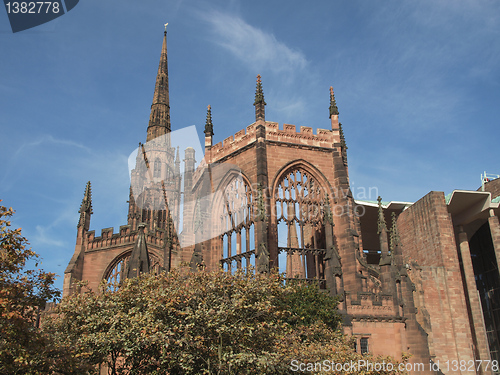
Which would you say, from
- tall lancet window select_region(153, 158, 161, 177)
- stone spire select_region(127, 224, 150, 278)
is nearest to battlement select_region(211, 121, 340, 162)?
stone spire select_region(127, 224, 150, 278)

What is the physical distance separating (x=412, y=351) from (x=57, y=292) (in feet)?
59.8

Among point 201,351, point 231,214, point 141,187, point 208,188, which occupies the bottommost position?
point 201,351

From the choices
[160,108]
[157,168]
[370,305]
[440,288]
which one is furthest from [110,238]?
[440,288]

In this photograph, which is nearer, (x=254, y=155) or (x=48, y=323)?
(x=48, y=323)

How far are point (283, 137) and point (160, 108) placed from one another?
89.5ft

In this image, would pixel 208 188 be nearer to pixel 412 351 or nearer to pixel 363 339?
pixel 363 339

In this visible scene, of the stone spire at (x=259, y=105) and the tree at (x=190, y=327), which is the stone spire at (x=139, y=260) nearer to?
the tree at (x=190, y=327)

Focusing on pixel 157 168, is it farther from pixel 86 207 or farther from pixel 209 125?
pixel 209 125

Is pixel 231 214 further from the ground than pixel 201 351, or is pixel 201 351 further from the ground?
pixel 231 214


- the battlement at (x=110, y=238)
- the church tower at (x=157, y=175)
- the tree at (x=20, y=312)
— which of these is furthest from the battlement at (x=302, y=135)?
the tree at (x=20, y=312)

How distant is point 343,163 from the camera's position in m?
31.0

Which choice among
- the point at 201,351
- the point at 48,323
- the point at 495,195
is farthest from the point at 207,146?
the point at 495,195

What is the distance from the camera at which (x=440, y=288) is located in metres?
35.7

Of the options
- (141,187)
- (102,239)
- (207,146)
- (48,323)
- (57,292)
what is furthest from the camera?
(141,187)
